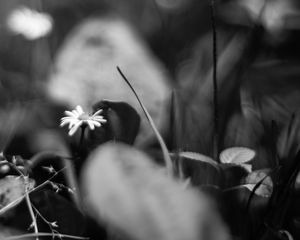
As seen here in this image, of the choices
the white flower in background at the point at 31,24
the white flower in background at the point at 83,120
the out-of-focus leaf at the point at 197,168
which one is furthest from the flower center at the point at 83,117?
the white flower in background at the point at 31,24

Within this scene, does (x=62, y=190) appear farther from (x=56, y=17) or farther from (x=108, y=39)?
(x=56, y=17)

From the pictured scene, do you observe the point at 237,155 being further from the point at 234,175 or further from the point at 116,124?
the point at 116,124

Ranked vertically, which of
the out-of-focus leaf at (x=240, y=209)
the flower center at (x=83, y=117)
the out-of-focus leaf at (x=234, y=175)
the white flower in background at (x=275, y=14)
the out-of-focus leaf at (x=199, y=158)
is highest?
the white flower in background at (x=275, y=14)

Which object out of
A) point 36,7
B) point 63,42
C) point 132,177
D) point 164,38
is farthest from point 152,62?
point 132,177

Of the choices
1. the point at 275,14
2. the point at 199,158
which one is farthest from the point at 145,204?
the point at 275,14

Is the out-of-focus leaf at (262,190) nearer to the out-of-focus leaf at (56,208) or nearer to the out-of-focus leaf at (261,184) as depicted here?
the out-of-focus leaf at (261,184)

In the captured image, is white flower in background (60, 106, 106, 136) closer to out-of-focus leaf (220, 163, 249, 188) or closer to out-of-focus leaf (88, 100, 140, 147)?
out-of-focus leaf (88, 100, 140, 147)
